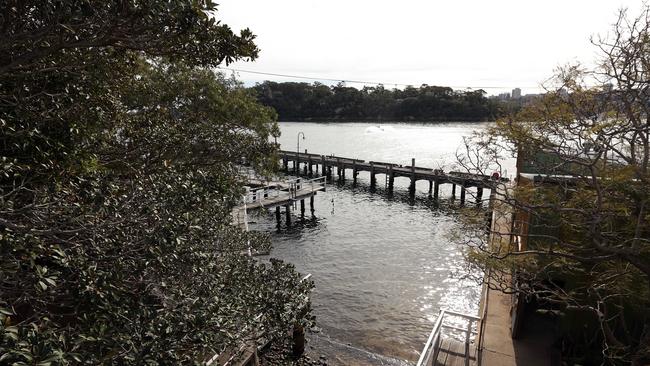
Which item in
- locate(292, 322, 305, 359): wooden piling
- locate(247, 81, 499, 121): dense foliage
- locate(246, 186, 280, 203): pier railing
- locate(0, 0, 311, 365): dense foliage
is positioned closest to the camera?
locate(0, 0, 311, 365): dense foliage

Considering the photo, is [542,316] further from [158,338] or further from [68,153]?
[68,153]

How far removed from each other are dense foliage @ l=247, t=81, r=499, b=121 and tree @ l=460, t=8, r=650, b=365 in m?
98.3

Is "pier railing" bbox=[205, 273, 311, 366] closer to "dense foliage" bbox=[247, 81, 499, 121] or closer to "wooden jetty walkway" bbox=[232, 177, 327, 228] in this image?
"wooden jetty walkway" bbox=[232, 177, 327, 228]

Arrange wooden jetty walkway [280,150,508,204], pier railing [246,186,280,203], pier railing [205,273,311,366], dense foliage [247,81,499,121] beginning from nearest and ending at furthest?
pier railing [205,273,311,366], pier railing [246,186,280,203], wooden jetty walkway [280,150,508,204], dense foliage [247,81,499,121]

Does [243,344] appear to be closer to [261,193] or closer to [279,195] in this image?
[261,193]

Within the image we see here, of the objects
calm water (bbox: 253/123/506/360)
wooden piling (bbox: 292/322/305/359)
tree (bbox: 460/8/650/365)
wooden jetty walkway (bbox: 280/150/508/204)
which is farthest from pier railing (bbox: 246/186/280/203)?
tree (bbox: 460/8/650/365)

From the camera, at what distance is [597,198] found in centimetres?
700

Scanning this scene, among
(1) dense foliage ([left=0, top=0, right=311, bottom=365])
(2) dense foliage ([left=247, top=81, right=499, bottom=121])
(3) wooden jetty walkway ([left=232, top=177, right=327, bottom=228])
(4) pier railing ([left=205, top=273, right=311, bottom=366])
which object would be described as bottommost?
(3) wooden jetty walkway ([left=232, top=177, right=327, bottom=228])

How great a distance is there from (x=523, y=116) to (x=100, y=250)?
325 inches

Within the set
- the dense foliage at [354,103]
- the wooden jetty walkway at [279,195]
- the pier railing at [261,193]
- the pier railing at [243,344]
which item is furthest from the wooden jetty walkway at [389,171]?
the dense foliage at [354,103]

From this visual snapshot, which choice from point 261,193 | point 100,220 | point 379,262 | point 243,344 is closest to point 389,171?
point 261,193

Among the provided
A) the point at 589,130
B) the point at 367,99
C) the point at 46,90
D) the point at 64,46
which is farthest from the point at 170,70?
the point at 367,99

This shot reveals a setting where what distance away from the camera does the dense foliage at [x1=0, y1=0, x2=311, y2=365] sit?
3.71m

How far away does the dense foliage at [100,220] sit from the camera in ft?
12.2
